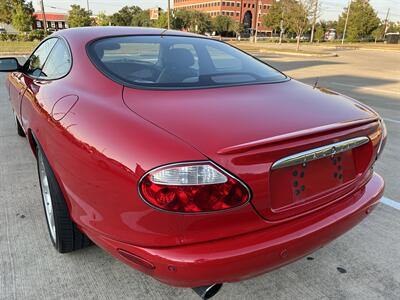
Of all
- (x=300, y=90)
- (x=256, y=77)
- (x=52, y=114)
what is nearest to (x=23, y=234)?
(x=52, y=114)

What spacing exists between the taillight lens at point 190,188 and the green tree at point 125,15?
71324 millimetres

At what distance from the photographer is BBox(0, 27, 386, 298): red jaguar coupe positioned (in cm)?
149

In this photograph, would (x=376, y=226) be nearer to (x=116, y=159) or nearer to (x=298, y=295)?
(x=298, y=295)

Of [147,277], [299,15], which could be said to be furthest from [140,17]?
[147,277]

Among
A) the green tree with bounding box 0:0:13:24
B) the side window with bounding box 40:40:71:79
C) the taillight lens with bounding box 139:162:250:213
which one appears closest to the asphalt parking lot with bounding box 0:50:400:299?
the taillight lens with bounding box 139:162:250:213

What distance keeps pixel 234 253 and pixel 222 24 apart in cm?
9172

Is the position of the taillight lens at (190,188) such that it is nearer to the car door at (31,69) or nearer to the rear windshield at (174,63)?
the rear windshield at (174,63)

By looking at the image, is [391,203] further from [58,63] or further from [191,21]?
[191,21]

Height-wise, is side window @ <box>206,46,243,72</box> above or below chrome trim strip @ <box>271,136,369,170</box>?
above

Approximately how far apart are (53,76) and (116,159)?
1391 mm

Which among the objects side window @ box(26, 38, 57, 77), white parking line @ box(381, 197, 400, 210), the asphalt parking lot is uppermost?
side window @ box(26, 38, 57, 77)

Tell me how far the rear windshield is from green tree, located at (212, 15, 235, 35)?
87759 millimetres

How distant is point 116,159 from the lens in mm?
1598

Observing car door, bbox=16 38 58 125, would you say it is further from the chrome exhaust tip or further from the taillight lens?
the chrome exhaust tip
